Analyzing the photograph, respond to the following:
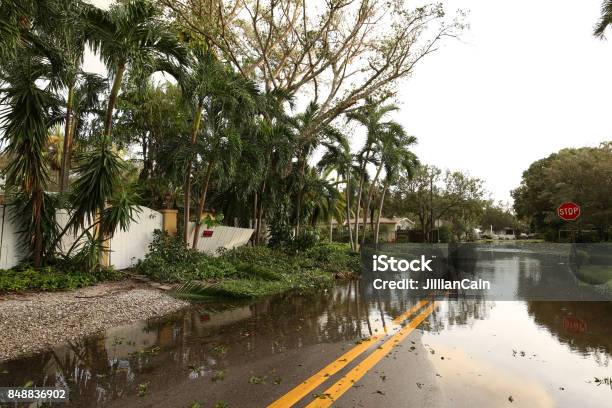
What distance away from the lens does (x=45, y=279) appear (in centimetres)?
871

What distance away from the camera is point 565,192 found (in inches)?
915

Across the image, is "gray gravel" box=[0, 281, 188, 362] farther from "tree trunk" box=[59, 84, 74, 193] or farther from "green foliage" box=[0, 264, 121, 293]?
"tree trunk" box=[59, 84, 74, 193]

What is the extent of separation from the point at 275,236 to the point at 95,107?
28.5 feet

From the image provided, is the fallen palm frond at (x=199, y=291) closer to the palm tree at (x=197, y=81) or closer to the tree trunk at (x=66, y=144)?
the palm tree at (x=197, y=81)

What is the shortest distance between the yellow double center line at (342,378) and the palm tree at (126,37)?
7649 mm

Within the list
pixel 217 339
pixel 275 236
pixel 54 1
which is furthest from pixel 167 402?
pixel 275 236

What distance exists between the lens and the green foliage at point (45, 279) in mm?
8188

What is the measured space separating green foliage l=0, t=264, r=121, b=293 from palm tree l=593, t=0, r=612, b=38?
19.5m

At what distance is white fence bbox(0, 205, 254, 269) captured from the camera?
943 cm

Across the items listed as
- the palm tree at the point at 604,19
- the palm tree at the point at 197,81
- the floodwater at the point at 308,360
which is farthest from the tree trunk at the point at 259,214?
the palm tree at the point at 604,19

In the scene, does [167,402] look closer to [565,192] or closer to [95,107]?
[95,107]

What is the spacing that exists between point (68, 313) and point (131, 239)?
5.91 meters

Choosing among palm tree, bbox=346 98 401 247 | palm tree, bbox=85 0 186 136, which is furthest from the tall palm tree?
palm tree, bbox=346 98 401 247

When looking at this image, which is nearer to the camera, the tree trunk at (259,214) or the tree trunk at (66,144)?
the tree trunk at (66,144)
